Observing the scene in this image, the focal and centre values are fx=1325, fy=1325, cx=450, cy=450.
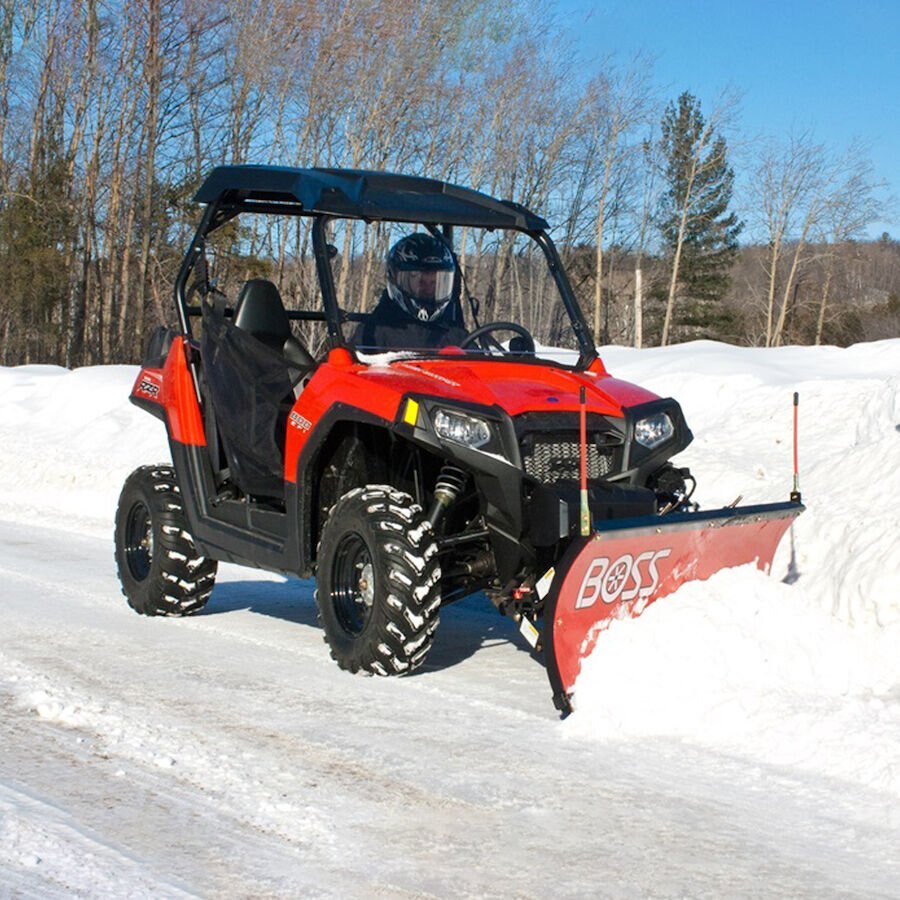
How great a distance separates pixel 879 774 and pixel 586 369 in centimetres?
268

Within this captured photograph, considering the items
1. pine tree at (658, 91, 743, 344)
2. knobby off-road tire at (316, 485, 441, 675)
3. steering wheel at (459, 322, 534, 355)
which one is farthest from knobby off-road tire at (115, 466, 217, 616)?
pine tree at (658, 91, 743, 344)

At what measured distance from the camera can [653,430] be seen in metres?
5.88

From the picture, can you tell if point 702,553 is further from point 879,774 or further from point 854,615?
point 854,615

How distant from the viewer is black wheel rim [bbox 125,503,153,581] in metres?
7.69

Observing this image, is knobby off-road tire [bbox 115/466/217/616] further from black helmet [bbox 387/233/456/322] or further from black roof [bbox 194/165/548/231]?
black helmet [bbox 387/233/456/322]

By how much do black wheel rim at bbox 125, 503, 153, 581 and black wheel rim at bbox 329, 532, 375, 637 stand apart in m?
2.08

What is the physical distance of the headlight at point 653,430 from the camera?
5809 millimetres

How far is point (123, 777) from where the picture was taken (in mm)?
4352

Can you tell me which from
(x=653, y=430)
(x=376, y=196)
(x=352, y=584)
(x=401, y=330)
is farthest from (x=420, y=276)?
(x=352, y=584)

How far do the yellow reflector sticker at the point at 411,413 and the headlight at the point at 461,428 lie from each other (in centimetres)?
7

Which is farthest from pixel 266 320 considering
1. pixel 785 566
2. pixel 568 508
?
pixel 785 566

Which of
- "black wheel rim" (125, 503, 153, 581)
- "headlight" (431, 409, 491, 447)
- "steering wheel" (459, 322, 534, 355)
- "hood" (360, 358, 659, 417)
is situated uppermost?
"steering wheel" (459, 322, 534, 355)

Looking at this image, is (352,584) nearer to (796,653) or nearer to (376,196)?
(376,196)

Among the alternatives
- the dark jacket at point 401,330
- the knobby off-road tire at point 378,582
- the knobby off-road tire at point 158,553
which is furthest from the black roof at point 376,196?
the knobby off-road tire at point 158,553
